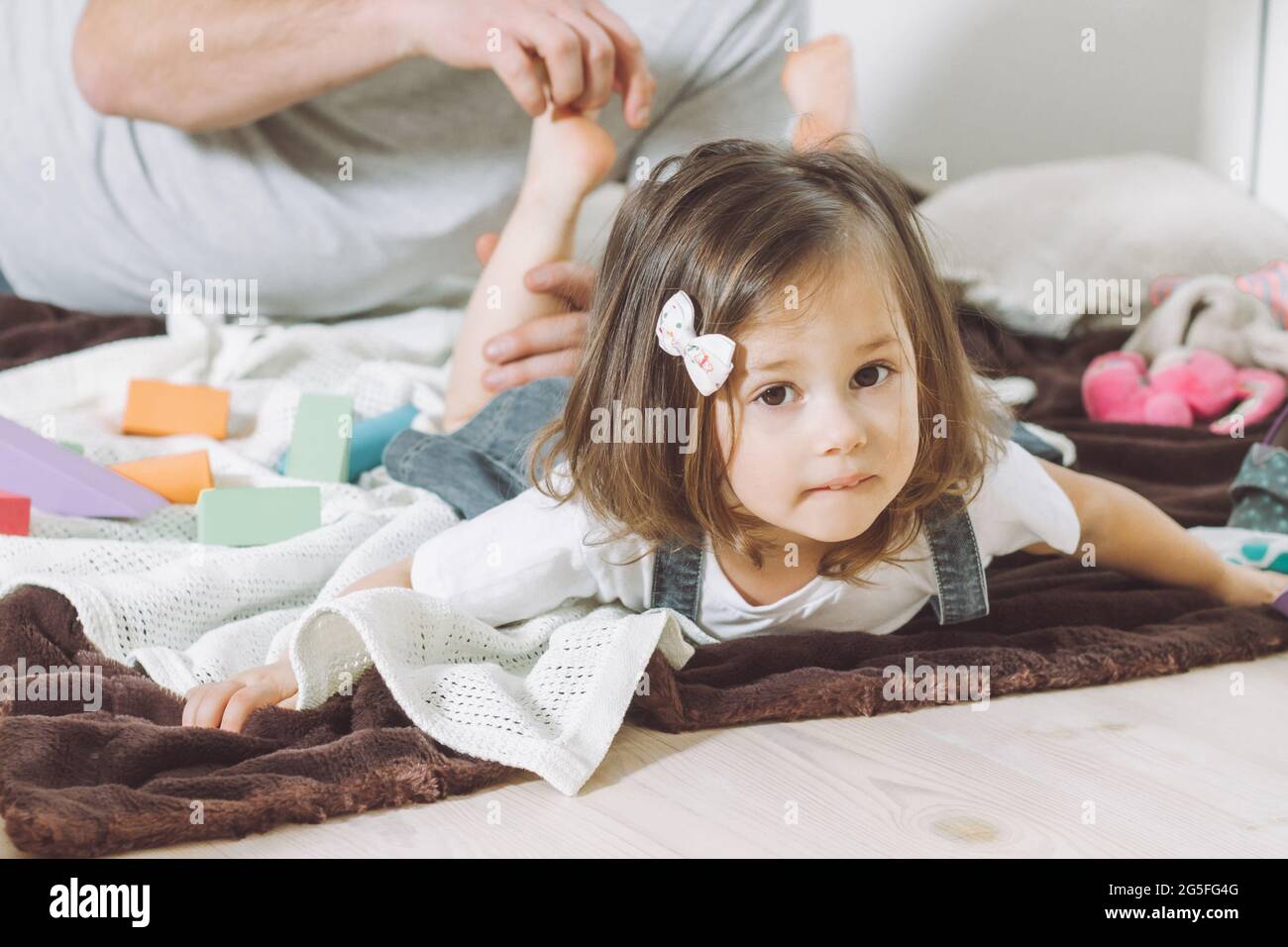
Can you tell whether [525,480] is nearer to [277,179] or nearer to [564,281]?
[564,281]

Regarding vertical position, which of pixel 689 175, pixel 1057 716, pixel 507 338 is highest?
pixel 689 175

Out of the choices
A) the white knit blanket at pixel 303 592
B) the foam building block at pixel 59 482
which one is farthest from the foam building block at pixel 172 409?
the foam building block at pixel 59 482

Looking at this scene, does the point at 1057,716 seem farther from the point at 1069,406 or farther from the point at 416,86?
the point at 416,86

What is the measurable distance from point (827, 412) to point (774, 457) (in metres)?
0.05

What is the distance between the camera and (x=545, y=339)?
1.59m

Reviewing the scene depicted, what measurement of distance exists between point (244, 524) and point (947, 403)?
0.68 metres

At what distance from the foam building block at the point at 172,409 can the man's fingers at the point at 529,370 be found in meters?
0.33

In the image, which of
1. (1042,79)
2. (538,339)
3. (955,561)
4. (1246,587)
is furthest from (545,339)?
(1042,79)

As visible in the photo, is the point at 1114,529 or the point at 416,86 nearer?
the point at 1114,529

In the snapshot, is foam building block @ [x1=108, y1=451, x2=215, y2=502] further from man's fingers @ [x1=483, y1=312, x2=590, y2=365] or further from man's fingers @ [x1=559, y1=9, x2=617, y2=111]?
man's fingers @ [x1=559, y1=9, x2=617, y2=111]

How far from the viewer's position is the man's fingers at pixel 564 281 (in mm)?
1602
